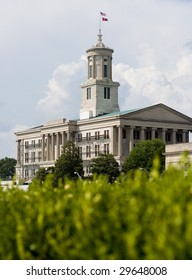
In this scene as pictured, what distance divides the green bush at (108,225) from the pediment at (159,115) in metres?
157

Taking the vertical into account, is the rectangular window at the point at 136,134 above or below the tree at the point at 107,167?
above

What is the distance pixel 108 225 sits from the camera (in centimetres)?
1042

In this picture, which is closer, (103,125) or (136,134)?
(103,125)

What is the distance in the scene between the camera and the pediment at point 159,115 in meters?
172

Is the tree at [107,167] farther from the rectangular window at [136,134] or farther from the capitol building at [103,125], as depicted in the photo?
the rectangular window at [136,134]

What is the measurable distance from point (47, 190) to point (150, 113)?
Answer: 528 feet

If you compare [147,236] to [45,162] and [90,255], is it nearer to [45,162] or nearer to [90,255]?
[90,255]

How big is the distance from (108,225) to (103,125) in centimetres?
16340

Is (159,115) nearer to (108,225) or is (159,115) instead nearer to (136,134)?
(136,134)

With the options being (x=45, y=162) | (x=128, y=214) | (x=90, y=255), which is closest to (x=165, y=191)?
(x=128, y=214)

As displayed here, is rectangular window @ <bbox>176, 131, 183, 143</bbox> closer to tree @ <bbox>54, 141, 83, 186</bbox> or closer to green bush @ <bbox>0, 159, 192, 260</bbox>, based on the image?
tree @ <bbox>54, 141, 83, 186</bbox>

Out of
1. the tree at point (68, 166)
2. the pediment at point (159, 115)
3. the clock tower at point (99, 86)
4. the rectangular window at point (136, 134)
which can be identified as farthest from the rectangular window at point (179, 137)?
the tree at point (68, 166)

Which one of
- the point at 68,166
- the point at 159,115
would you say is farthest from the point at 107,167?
the point at 159,115

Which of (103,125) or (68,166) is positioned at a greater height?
(103,125)
